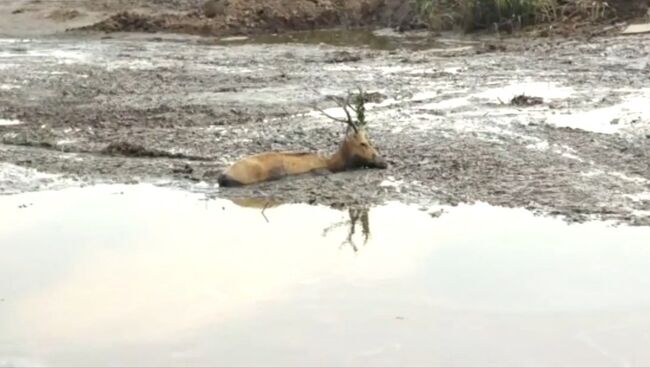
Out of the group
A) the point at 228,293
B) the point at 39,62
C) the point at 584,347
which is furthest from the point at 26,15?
the point at 584,347

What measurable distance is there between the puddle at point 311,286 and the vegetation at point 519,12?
34.1ft

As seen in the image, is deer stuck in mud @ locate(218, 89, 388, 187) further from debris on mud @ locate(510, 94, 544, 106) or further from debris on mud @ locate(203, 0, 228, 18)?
debris on mud @ locate(203, 0, 228, 18)

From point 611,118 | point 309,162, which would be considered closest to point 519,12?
point 611,118

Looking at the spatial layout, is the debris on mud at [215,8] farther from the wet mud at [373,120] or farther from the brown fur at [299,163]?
the brown fur at [299,163]

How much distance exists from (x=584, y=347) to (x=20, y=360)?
2828mm

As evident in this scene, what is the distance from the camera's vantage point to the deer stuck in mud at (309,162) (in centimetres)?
839

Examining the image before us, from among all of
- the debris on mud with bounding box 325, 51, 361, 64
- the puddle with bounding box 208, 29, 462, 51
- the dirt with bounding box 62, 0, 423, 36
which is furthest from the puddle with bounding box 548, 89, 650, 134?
the dirt with bounding box 62, 0, 423, 36

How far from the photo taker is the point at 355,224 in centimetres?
762

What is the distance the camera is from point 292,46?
1688 centimetres

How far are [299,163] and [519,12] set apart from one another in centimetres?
1002

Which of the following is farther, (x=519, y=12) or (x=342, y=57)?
(x=519, y=12)

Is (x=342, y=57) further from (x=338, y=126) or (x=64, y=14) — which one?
(x=64, y=14)

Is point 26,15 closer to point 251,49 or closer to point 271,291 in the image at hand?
point 251,49

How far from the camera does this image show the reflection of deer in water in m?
7.25
